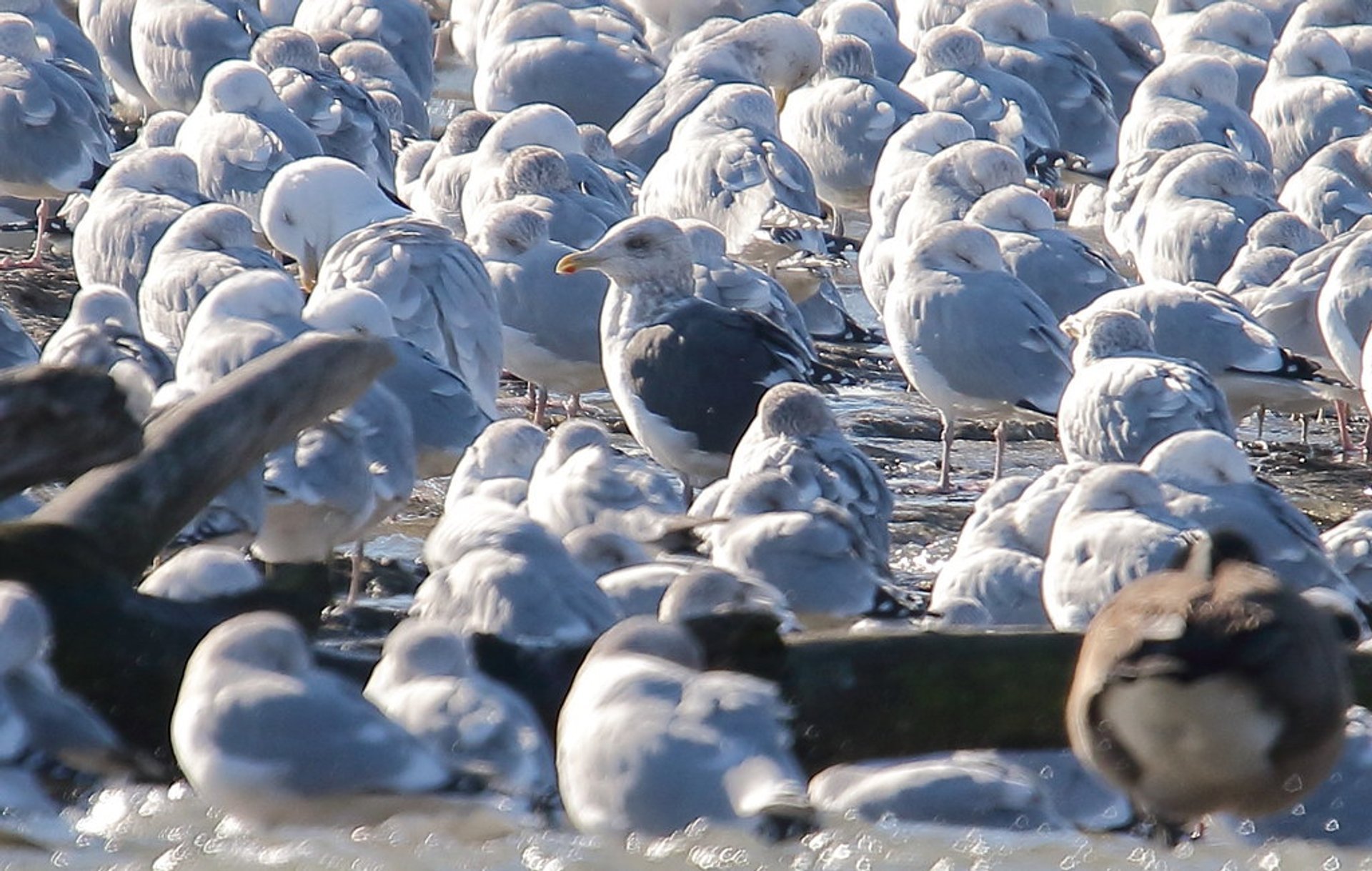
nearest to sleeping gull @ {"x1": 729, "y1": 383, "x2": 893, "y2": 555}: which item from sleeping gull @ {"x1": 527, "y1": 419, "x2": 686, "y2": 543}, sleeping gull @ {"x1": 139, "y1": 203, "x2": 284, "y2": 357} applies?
sleeping gull @ {"x1": 527, "y1": 419, "x2": 686, "y2": 543}

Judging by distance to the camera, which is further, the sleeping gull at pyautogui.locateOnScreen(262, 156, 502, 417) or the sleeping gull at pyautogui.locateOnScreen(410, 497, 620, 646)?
the sleeping gull at pyautogui.locateOnScreen(262, 156, 502, 417)

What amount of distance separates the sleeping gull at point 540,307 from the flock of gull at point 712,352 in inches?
0.7

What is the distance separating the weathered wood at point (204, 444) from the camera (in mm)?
5207

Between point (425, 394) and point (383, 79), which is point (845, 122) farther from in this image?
point (425, 394)

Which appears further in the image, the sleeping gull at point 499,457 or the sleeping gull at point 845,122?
the sleeping gull at point 845,122

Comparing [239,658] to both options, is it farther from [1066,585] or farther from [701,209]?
[701,209]

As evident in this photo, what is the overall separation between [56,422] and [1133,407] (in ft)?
13.0

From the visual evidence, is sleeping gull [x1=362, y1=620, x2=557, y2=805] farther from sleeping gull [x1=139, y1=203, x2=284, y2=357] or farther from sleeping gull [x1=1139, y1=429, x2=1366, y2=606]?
sleeping gull [x1=139, y1=203, x2=284, y2=357]

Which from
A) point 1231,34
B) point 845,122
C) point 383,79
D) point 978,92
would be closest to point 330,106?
point 383,79

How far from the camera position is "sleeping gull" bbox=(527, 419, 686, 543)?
677cm

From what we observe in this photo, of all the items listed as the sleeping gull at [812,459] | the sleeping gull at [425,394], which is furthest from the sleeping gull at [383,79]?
the sleeping gull at [812,459]

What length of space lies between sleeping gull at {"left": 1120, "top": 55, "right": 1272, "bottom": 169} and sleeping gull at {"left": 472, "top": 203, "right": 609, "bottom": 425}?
397 centimetres

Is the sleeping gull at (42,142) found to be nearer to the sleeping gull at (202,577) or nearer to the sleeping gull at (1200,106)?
the sleeping gull at (1200,106)

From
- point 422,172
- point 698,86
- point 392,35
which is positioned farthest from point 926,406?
point 392,35
